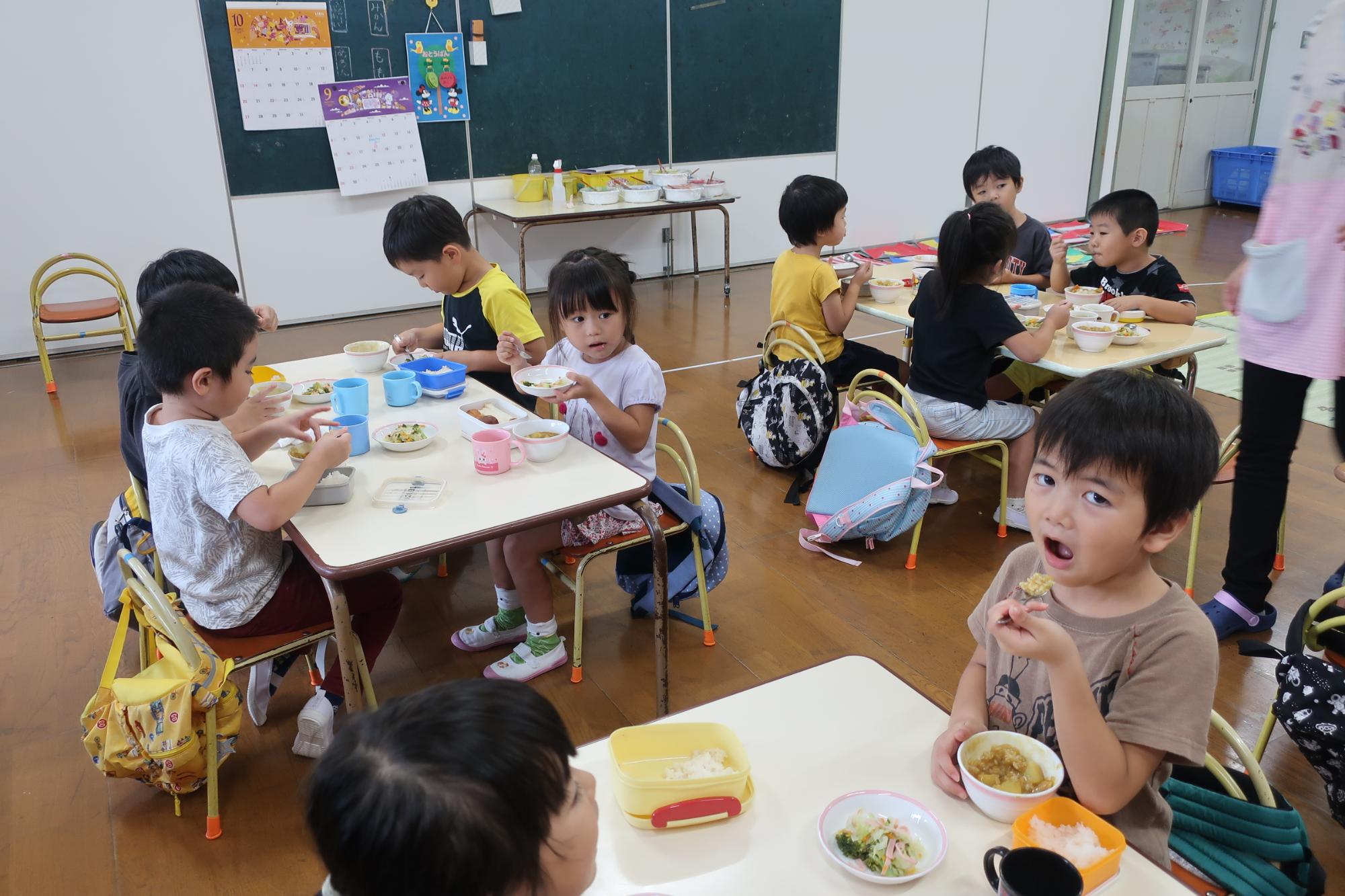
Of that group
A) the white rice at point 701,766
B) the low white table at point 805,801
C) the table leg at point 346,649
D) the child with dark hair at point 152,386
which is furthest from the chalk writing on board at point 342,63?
the white rice at point 701,766

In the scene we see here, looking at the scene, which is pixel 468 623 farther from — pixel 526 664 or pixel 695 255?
pixel 695 255

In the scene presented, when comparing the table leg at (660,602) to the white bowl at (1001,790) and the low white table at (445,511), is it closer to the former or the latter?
the low white table at (445,511)

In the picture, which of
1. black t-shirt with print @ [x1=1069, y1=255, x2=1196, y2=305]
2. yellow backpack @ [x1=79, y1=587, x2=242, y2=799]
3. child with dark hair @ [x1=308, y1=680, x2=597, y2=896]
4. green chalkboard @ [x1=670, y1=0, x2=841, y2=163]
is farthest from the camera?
green chalkboard @ [x1=670, y1=0, x2=841, y2=163]

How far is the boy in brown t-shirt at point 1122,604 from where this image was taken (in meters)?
1.08

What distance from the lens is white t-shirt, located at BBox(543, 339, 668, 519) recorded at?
239 centimetres

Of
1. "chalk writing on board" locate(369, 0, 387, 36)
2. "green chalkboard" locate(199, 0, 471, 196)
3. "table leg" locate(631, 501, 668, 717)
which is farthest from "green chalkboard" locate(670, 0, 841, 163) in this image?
"table leg" locate(631, 501, 668, 717)

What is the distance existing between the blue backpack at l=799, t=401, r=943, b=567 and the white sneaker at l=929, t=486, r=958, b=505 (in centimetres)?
31

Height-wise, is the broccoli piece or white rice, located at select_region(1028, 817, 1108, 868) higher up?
white rice, located at select_region(1028, 817, 1108, 868)

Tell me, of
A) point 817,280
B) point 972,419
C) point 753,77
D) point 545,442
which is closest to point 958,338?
point 972,419

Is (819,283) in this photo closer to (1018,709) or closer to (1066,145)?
(1018,709)

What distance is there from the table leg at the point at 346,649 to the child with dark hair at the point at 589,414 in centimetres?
60

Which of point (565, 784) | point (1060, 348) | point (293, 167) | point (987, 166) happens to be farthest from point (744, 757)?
point (293, 167)

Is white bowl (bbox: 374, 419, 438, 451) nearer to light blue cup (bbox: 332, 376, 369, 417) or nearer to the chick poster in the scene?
light blue cup (bbox: 332, 376, 369, 417)

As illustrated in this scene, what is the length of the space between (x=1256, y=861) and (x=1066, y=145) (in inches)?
330
